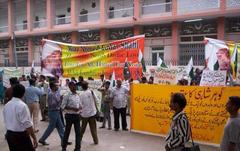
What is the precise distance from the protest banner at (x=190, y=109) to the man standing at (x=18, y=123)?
4.95 m

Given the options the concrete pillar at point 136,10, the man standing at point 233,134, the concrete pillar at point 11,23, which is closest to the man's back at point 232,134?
the man standing at point 233,134

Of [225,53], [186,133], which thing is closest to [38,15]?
[225,53]

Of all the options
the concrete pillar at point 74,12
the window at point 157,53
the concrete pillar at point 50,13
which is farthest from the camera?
the concrete pillar at point 50,13

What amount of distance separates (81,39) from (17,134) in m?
27.7

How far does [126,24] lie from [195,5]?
595 cm

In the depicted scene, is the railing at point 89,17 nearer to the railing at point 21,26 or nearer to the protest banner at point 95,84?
the railing at point 21,26

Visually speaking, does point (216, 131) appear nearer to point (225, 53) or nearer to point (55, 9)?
point (225, 53)

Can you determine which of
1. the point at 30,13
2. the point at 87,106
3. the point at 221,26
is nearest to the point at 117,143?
the point at 87,106

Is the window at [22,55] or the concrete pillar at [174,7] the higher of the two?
the concrete pillar at [174,7]

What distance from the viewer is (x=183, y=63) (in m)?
25.7

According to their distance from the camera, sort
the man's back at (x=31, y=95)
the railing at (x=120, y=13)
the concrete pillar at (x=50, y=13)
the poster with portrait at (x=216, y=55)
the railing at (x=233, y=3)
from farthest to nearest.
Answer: the concrete pillar at (x=50, y=13)
the railing at (x=120, y=13)
the railing at (x=233, y=3)
the poster with portrait at (x=216, y=55)
the man's back at (x=31, y=95)

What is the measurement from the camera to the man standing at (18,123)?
591cm

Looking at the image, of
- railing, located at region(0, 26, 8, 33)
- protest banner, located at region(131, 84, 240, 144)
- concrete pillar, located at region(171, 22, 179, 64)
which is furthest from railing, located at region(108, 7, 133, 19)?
protest banner, located at region(131, 84, 240, 144)

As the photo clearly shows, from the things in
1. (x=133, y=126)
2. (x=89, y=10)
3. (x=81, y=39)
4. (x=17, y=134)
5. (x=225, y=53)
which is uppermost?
(x=89, y=10)
